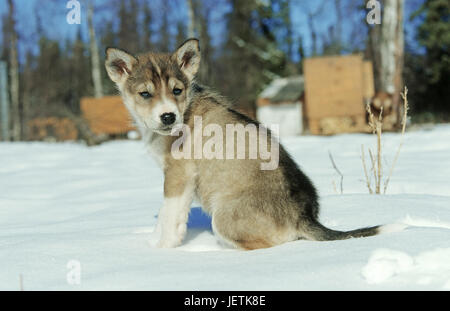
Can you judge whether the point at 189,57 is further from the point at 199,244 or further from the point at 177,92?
the point at 199,244

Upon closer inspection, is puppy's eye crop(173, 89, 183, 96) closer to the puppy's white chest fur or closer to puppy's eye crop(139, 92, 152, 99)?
puppy's eye crop(139, 92, 152, 99)

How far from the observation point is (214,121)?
3584 millimetres

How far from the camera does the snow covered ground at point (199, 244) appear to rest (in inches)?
88.9

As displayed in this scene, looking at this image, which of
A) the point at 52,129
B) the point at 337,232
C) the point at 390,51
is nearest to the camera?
the point at 337,232

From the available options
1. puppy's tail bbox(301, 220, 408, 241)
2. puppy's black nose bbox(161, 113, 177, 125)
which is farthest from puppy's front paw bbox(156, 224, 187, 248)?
puppy's tail bbox(301, 220, 408, 241)

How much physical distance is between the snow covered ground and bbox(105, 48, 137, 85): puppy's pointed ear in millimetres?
1349

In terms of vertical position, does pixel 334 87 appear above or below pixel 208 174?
above

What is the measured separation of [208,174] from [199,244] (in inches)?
22.3

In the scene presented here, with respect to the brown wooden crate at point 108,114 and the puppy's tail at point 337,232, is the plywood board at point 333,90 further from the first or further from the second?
the puppy's tail at point 337,232

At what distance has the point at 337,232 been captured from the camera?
3.00 m

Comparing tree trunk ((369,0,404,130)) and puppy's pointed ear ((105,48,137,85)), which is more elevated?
tree trunk ((369,0,404,130))

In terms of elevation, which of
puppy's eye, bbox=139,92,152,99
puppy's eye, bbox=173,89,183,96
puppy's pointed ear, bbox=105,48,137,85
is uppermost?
puppy's pointed ear, bbox=105,48,137,85

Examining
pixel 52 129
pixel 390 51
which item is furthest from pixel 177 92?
pixel 52 129

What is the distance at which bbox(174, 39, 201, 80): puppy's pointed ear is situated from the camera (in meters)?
3.64
